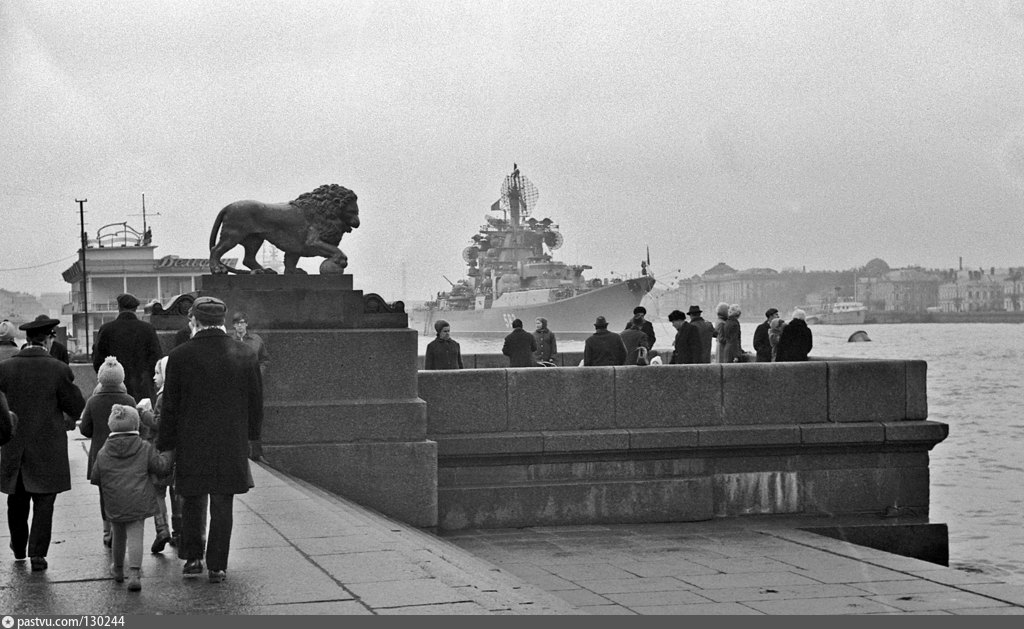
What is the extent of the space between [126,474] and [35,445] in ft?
2.39

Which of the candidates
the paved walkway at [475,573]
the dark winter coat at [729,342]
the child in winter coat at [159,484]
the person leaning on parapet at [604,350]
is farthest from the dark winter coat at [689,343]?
the child in winter coat at [159,484]

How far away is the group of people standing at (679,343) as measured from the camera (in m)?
15.7

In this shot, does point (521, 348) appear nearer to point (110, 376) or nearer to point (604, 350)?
point (604, 350)

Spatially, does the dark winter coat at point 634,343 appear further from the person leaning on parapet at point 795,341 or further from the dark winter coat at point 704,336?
the person leaning on parapet at point 795,341

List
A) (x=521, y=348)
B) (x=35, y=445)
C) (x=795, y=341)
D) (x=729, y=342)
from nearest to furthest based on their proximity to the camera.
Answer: (x=35, y=445), (x=795, y=341), (x=521, y=348), (x=729, y=342)

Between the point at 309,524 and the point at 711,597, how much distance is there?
268 cm

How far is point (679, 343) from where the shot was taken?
16031mm

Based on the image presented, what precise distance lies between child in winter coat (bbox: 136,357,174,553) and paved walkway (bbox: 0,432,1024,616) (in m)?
0.11

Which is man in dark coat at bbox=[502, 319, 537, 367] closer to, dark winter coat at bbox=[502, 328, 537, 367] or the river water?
dark winter coat at bbox=[502, 328, 537, 367]

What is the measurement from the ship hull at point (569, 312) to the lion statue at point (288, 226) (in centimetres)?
10684

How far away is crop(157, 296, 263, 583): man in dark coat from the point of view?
7109 millimetres

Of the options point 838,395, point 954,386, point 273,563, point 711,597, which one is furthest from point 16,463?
point 954,386

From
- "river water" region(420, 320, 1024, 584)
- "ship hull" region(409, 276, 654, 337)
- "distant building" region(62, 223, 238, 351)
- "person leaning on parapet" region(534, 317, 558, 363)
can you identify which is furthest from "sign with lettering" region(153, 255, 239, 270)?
"person leaning on parapet" region(534, 317, 558, 363)

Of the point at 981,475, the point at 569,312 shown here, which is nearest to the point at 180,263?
the point at 569,312
